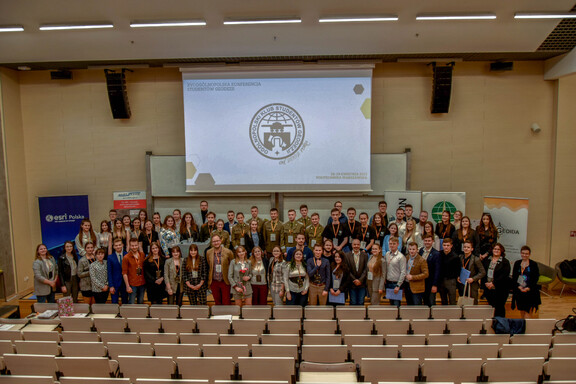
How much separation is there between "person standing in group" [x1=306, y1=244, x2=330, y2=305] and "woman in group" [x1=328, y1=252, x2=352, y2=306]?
0.11 m

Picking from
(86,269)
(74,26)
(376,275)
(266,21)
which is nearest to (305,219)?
(376,275)

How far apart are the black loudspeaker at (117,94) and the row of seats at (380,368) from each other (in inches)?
259

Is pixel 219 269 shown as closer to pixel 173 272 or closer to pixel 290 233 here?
pixel 173 272

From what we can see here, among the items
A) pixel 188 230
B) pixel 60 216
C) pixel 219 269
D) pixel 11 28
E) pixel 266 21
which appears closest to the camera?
pixel 219 269

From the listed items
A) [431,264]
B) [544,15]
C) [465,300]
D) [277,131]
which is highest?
[544,15]

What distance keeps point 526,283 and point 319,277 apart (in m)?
3.24

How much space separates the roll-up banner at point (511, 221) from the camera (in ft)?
25.9

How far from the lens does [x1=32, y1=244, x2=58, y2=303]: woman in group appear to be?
6.62 m

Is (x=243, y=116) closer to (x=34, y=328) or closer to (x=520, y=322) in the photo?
(x=34, y=328)

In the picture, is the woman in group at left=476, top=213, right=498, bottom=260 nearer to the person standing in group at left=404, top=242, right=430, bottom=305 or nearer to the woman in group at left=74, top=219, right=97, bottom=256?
the person standing in group at left=404, top=242, right=430, bottom=305

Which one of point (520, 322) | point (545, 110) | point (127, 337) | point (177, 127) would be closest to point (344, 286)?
point (520, 322)

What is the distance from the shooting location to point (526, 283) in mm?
6164

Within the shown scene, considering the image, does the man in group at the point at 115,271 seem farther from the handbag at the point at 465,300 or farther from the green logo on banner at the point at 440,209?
the green logo on banner at the point at 440,209

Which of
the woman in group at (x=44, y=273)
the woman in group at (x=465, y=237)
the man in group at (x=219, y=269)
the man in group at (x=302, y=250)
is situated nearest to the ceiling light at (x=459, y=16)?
the woman in group at (x=465, y=237)
